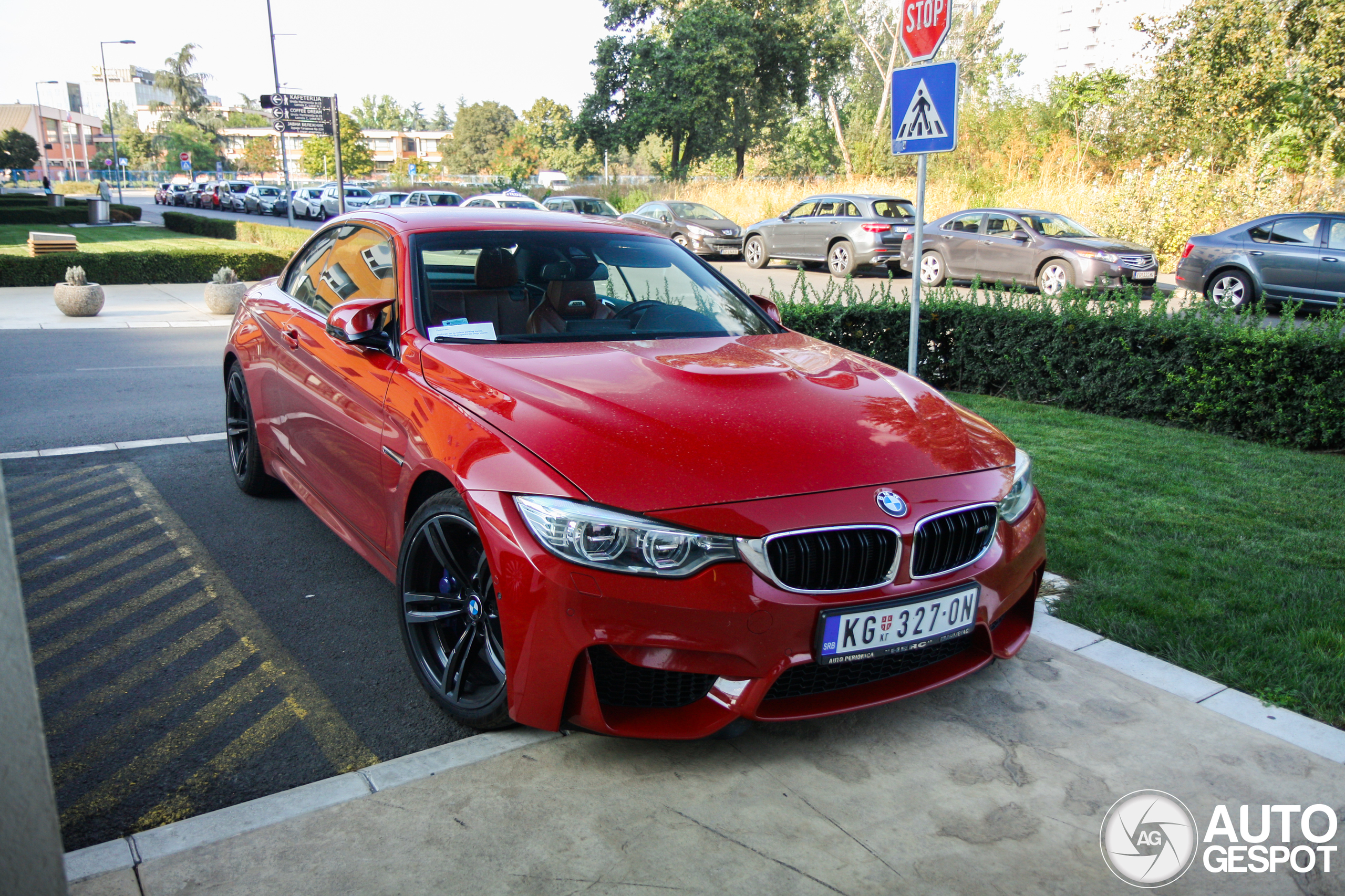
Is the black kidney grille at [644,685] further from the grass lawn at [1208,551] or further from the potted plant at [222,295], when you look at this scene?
the potted plant at [222,295]

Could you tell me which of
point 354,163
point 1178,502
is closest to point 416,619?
point 1178,502

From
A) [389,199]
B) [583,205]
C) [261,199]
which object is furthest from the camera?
[261,199]

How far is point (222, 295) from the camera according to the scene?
46.7 feet

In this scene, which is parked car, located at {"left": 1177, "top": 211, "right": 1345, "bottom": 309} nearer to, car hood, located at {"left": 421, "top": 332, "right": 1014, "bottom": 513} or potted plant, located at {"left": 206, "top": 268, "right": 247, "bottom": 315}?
car hood, located at {"left": 421, "top": 332, "right": 1014, "bottom": 513}

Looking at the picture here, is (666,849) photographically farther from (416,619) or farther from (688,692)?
(416,619)

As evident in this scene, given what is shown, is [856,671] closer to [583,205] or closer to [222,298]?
[222,298]

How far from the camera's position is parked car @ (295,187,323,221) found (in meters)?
45.0

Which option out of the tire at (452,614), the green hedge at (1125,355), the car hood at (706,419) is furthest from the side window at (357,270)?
the green hedge at (1125,355)

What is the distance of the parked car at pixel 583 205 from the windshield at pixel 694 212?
1552mm

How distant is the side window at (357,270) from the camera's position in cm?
389

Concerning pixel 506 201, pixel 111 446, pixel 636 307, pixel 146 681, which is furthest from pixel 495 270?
pixel 506 201

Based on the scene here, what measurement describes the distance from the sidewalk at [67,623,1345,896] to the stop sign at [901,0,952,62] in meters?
4.75

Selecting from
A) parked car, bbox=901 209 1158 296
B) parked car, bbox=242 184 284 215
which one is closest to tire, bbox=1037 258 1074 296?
parked car, bbox=901 209 1158 296

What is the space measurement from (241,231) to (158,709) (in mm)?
27872
